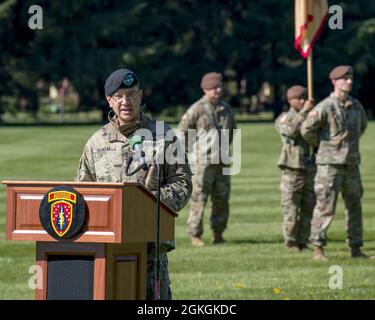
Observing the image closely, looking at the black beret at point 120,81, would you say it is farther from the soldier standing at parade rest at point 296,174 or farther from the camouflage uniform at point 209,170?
the camouflage uniform at point 209,170

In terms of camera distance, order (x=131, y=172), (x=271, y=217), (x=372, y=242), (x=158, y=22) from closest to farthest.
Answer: (x=131, y=172), (x=372, y=242), (x=271, y=217), (x=158, y=22)

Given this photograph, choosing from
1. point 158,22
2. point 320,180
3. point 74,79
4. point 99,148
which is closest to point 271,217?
point 320,180

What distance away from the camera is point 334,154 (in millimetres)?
15641

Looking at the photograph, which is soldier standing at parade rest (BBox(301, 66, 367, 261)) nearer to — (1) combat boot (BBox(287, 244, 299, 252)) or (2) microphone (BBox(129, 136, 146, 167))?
(1) combat boot (BBox(287, 244, 299, 252))

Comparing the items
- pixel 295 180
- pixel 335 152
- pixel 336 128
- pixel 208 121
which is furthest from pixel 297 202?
pixel 336 128

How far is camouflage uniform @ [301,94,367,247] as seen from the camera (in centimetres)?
1560

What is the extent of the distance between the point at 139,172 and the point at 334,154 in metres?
7.90

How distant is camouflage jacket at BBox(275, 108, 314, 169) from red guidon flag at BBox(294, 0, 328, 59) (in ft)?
3.39

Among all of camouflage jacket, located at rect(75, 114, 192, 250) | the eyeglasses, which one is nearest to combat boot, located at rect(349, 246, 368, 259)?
camouflage jacket, located at rect(75, 114, 192, 250)

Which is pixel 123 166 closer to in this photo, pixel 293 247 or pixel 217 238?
pixel 293 247

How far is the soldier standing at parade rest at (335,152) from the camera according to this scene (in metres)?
15.6

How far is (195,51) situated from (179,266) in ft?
199

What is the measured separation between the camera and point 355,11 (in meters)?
70.1
